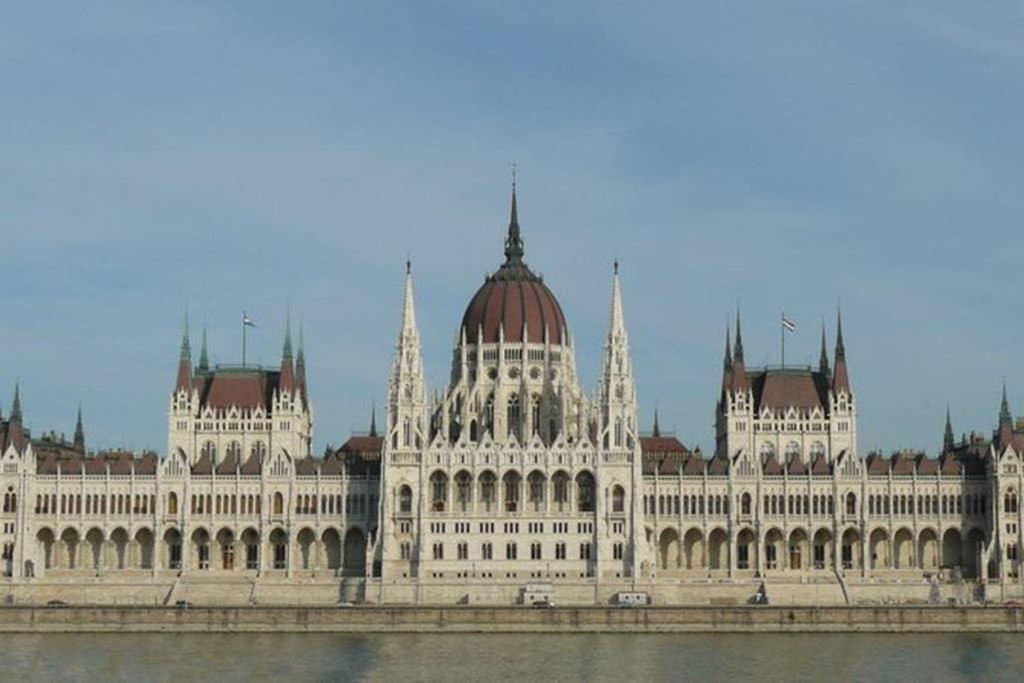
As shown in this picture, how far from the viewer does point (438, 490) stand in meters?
163

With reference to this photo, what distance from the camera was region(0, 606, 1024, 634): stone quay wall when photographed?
139500 mm

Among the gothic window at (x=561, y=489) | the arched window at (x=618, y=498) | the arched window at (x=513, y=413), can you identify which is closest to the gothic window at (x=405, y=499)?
the gothic window at (x=561, y=489)

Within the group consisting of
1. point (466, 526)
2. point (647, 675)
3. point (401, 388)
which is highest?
point (401, 388)

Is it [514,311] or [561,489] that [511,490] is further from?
[514,311]

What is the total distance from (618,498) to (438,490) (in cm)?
1356

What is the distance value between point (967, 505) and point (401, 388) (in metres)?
44.2

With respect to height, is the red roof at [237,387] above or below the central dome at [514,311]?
below

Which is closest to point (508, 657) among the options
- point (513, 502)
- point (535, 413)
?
point (513, 502)

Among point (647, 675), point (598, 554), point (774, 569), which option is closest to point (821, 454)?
point (774, 569)

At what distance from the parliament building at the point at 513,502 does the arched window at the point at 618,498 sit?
106mm

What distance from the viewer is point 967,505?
166 metres

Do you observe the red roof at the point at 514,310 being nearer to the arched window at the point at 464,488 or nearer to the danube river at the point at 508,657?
the arched window at the point at 464,488

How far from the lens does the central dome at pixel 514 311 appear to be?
175750 millimetres

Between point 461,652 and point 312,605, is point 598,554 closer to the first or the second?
point 312,605
